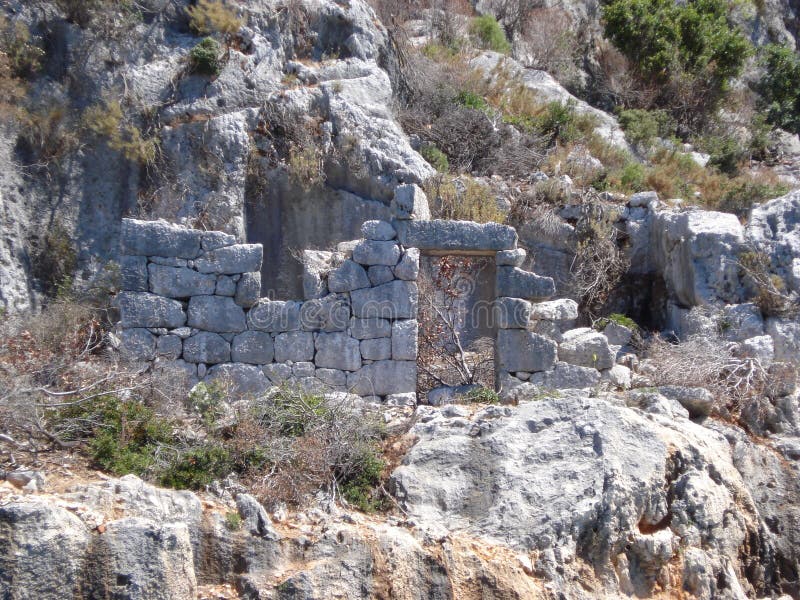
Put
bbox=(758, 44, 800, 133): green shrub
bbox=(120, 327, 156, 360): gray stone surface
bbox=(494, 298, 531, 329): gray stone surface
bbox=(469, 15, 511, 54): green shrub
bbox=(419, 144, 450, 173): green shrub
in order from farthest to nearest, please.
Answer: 1. bbox=(758, 44, 800, 133): green shrub
2. bbox=(469, 15, 511, 54): green shrub
3. bbox=(419, 144, 450, 173): green shrub
4. bbox=(494, 298, 531, 329): gray stone surface
5. bbox=(120, 327, 156, 360): gray stone surface

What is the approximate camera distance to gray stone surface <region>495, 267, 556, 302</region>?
30.8ft

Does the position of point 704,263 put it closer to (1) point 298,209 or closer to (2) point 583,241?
(2) point 583,241

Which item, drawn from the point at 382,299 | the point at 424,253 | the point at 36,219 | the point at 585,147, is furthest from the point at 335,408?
the point at 585,147

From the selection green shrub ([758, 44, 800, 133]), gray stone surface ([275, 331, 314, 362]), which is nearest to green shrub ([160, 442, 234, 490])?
gray stone surface ([275, 331, 314, 362])

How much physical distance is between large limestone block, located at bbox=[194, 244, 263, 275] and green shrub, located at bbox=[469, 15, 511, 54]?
9.37m

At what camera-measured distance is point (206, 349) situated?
29.7ft

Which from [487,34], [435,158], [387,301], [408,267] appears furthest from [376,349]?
[487,34]

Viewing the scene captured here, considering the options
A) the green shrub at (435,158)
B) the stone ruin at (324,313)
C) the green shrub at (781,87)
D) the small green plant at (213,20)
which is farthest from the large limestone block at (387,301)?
the green shrub at (781,87)

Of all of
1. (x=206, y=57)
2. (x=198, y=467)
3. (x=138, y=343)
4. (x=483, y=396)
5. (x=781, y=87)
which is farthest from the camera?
(x=781, y=87)

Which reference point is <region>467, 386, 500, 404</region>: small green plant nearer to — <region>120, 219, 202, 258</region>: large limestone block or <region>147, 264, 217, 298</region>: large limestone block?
<region>147, 264, 217, 298</region>: large limestone block

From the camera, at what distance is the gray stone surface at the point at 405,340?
917 centimetres

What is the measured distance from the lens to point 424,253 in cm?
955

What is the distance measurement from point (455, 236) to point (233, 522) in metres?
4.48

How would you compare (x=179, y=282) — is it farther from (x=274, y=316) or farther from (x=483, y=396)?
(x=483, y=396)
